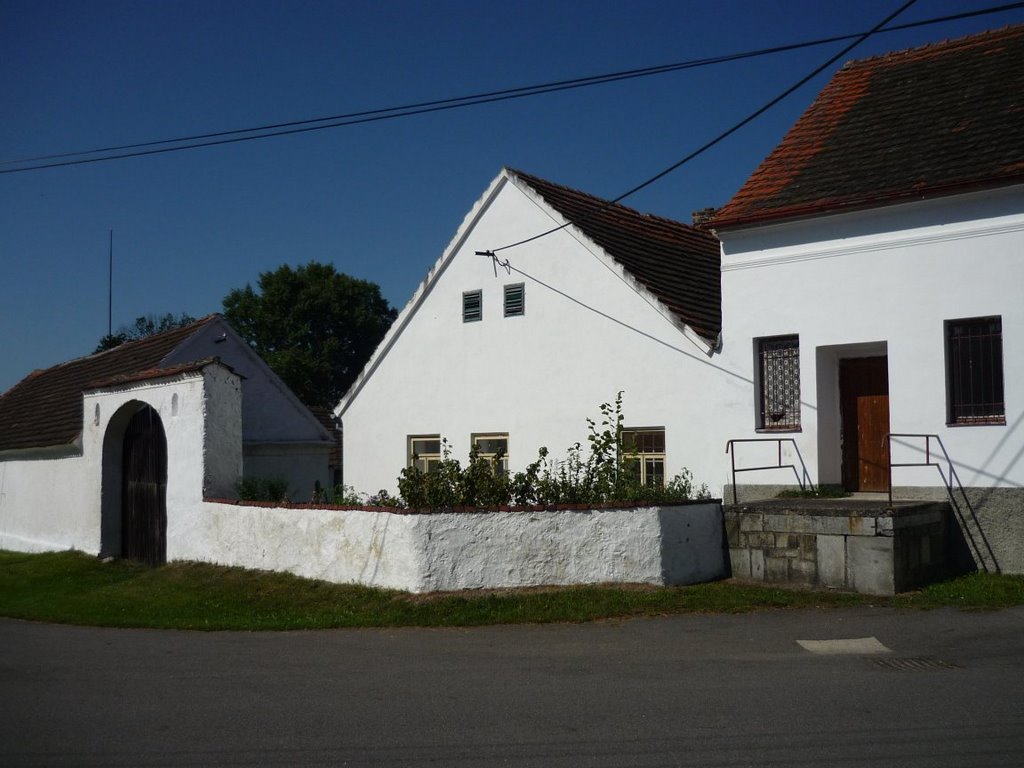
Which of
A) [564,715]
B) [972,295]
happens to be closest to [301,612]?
[564,715]

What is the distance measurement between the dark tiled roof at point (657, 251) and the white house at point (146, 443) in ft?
23.3

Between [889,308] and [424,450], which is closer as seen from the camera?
[889,308]

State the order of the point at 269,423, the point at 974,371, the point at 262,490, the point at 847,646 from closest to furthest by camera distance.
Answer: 1. the point at 847,646
2. the point at 974,371
3. the point at 262,490
4. the point at 269,423

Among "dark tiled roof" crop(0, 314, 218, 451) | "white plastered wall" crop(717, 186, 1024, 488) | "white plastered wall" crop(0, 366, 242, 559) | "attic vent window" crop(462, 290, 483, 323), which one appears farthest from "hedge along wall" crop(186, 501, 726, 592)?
"dark tiled roof" crop(0, 314, 218, 451)

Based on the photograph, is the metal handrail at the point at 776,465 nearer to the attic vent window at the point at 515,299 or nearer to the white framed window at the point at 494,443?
the white framed window at the point at 494,443

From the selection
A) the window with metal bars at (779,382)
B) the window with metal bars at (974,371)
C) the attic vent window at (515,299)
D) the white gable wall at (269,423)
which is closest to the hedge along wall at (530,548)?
the window with metal bars at (779,382)

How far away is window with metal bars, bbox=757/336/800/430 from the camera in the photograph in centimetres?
1580

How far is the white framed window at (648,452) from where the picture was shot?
1744 centimetres

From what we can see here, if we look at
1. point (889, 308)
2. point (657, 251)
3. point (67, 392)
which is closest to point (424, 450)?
point (657, 251)

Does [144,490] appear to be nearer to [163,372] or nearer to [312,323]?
[163,372]

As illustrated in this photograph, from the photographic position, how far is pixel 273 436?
25.8 metres

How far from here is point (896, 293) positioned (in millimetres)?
14664

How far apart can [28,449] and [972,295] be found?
2044 cm

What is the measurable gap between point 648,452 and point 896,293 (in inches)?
197
